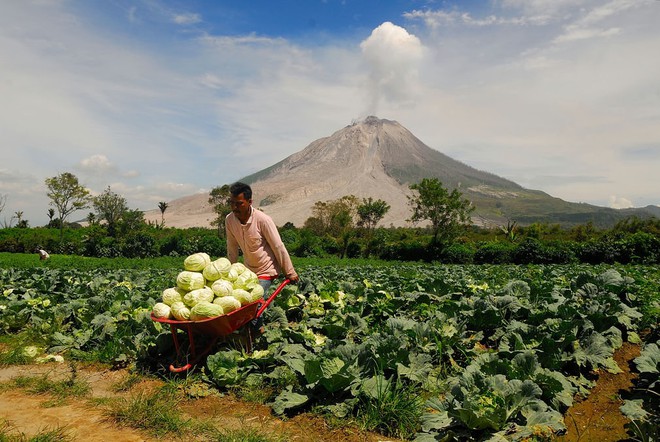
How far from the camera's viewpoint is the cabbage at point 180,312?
4148 mm

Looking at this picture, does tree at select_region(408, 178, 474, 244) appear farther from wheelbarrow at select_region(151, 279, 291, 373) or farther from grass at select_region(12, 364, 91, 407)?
grass at select_region(12, 364, 91, 407)

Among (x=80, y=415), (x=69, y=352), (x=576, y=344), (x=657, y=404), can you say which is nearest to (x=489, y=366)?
(x=657, y=404)

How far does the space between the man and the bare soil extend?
1449mm

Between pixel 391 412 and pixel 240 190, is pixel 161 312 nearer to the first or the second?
pixel 240 190

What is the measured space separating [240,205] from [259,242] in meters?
0.59

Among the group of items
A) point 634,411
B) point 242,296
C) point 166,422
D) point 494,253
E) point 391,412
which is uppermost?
Answer: point 242,296

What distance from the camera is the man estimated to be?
4973 millimetres

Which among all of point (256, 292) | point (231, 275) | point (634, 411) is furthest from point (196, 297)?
point (634, 411)

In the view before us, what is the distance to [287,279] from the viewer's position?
5016 millimetres

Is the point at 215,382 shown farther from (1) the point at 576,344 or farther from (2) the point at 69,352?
(1) the point at 576,344

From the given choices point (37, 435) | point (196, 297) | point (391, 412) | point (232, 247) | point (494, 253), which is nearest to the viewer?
point (37, 435)

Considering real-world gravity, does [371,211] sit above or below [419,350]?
above

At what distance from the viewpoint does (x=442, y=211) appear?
37.2m

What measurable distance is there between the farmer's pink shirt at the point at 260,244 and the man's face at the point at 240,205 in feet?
0.39
